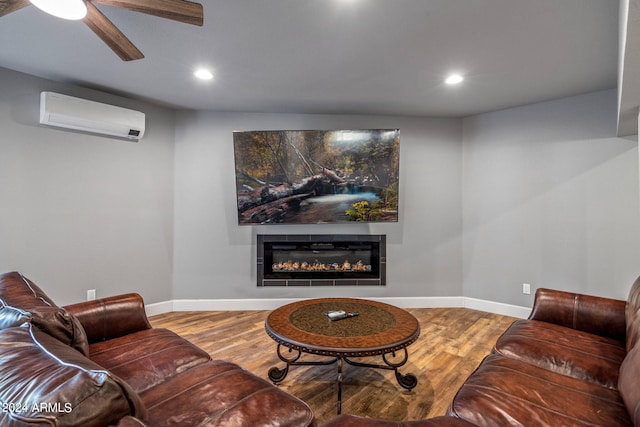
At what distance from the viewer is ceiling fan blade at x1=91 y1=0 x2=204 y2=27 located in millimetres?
1439

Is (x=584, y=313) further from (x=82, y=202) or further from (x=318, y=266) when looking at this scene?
(x=82, y=202)

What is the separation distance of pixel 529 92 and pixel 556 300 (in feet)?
7.02

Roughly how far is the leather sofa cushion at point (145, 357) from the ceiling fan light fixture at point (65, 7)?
1692mm

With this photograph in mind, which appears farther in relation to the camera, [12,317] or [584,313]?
[584,313]

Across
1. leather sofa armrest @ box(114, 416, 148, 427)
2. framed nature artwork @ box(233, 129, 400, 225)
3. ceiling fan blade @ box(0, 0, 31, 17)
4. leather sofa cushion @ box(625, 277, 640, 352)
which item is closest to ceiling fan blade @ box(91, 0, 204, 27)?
ceiling fan blade @ box(0, 0, 31, 17)

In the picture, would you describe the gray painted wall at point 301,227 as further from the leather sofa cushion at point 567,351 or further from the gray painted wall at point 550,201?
the leather sofa cushion at point 567,351

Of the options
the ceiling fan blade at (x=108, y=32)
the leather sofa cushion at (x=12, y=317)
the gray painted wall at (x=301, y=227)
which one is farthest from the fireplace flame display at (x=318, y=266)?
the leather sofa cushion at (x=12, y=317)

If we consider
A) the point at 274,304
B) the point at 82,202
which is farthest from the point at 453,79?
the point at 82,202

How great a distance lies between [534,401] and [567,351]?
0.63 metres

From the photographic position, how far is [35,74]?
9.21ft

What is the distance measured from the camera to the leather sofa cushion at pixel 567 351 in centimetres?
152

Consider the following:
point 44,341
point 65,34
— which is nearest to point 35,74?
point 65,34

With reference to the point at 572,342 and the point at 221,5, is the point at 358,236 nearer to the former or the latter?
the point at 572,342

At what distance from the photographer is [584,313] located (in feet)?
6.59
